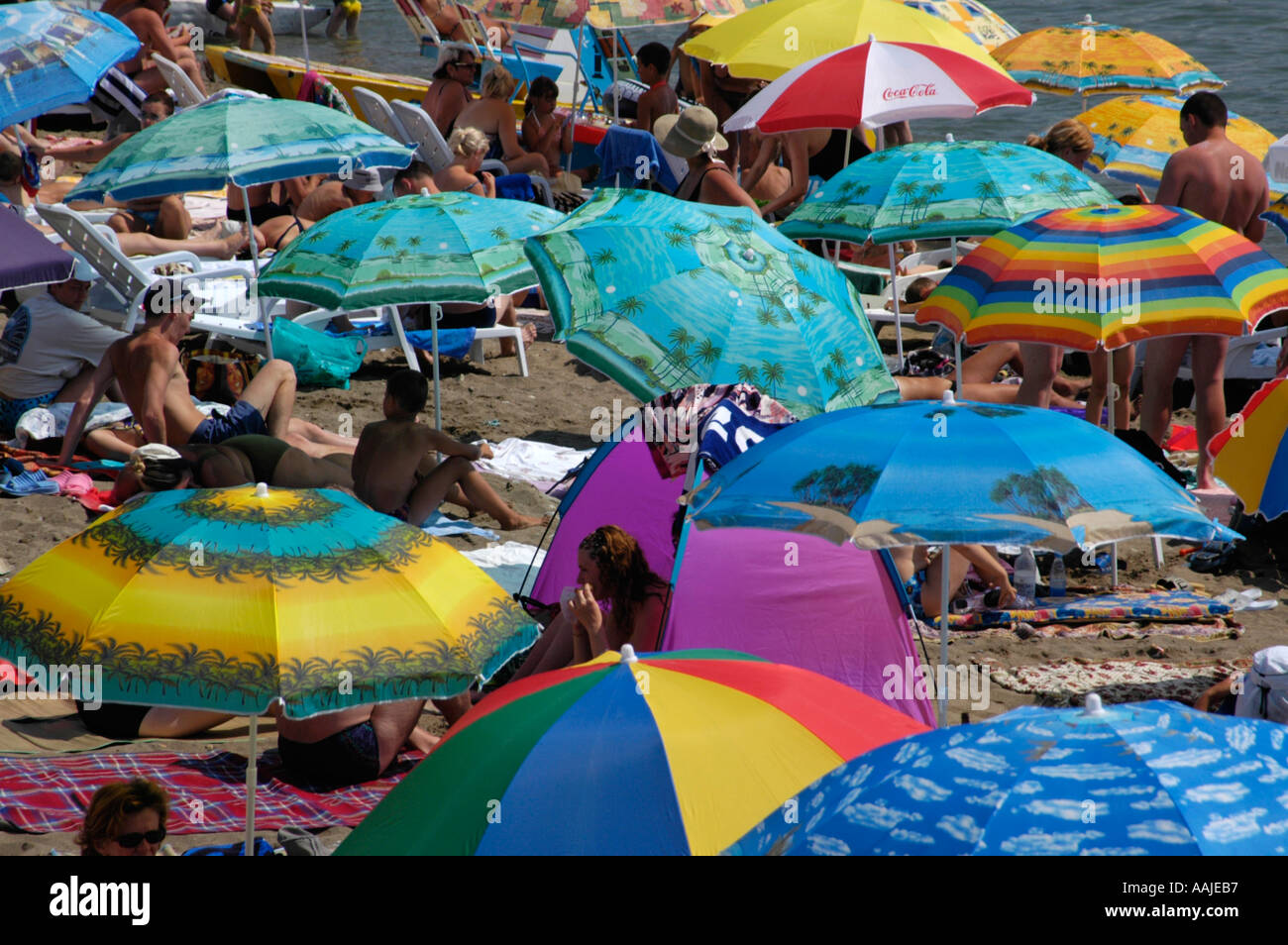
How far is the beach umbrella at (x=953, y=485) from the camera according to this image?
341cm

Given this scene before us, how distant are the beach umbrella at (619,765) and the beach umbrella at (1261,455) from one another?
3222mm

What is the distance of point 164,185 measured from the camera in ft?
21.9

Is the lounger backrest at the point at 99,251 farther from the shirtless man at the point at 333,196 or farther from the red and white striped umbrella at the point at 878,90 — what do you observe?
the red and white striped umbrella at the point at 878,90

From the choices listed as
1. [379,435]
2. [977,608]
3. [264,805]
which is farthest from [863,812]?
[379,435]

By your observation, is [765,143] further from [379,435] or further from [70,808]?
[70,808]

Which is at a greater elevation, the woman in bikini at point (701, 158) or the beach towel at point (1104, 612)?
the woman in bikini at point (701, 158)

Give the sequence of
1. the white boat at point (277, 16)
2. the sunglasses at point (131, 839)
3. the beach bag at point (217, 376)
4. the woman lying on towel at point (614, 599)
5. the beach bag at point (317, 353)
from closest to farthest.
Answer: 1. the sunglasses at point (131, 839)
2. the woman lying on towel at point (614, 599)
3. the beach bag at point (217, 376)
4. the beach bag at point (317, 353)
5. the white boat at point (277, 16)

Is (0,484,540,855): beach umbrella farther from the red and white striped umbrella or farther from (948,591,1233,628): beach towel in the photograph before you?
the red and white striped umbrella

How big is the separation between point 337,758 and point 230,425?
2526 mm

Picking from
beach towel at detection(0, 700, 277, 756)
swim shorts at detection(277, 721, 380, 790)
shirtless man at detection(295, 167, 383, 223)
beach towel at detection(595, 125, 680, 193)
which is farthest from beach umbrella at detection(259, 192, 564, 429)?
beach towel at detection(595, 125, 680, 193)

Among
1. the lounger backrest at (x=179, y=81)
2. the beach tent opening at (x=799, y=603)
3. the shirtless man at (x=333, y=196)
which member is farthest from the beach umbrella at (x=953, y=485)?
the lounger backrest at (x=179, y=81)

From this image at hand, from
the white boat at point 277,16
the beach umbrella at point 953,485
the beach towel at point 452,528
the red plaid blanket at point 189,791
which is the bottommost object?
the beach towel at point 452,528

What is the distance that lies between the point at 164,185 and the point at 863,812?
5436 mm

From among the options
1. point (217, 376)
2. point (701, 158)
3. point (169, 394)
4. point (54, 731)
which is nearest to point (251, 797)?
point (54, 731)
